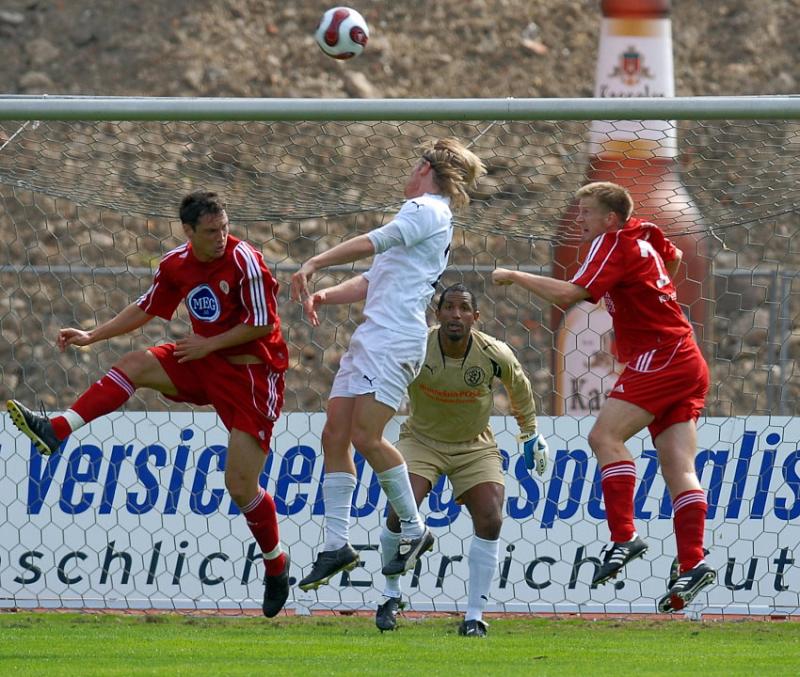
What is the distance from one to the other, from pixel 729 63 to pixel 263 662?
53.1 ft

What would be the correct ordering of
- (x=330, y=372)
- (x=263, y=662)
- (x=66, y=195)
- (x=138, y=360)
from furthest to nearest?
(x=330, y=372)
(x=66, y=195)
(x=138, y=360)
(x=263, y=662)

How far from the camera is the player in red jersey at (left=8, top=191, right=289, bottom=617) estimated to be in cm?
680

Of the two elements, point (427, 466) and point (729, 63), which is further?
point (729, 63)

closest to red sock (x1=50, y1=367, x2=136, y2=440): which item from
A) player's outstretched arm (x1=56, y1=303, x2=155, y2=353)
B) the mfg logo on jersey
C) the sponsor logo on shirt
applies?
player's outstretched arm (x1=56, y1=303, x2=155, y2=353)

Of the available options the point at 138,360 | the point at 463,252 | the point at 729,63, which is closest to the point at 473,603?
the point at 138,360

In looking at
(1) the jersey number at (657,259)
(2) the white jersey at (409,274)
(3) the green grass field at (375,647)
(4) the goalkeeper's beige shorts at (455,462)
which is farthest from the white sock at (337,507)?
(1) the jersey number at (657,259)

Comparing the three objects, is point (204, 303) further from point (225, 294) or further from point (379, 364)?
point (379, 364)

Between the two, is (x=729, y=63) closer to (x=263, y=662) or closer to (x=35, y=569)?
(x=35, y=569)

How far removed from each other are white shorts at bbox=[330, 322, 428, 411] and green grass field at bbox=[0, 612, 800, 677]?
3.99 ft

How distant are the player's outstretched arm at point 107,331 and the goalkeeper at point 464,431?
66.8 inches

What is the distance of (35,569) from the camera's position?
880 cm

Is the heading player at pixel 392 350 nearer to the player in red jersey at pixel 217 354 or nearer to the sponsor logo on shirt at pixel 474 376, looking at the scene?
the player in red jersey at pixel 217 354

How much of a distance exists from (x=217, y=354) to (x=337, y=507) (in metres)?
0.94

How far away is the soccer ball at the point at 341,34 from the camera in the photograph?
25.8ft
